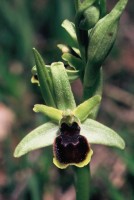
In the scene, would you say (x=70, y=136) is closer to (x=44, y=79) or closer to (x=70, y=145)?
(x=70, y=145)

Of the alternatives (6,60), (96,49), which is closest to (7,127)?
(6,60)

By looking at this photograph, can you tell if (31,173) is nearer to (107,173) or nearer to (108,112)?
(107,173)

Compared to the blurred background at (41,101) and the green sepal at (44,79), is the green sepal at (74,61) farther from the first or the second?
the blurred background at (41,101)

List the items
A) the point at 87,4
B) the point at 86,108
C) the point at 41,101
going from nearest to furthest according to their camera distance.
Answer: the point at 87,4, the point at 86,108, the point at 41,101

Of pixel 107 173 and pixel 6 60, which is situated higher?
pixel 6 60

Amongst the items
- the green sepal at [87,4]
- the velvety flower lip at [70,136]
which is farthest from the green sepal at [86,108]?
the green sepal at [87,4]

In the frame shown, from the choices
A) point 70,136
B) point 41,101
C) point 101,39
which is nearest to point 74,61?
point 101,39

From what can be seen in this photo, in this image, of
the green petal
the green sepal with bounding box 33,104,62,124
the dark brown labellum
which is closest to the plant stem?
the dark brown labellum
